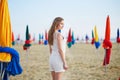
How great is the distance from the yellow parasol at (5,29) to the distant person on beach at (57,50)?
0.68 metres

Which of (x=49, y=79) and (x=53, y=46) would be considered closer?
(x=53, y=46)

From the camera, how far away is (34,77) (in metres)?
7.93

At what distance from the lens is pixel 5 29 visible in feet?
13.0

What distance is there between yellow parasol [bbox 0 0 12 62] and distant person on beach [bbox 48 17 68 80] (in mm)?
682

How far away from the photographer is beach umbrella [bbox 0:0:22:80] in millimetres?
3892

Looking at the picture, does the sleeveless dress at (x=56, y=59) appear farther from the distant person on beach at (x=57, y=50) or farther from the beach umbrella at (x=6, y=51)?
the beach umbrella at (x=6, y=51)

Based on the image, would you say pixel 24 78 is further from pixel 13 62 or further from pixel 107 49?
pixel 13 62

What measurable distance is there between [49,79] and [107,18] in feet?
9.26

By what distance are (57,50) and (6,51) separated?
808 mm

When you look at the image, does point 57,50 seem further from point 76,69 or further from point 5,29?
point 76,69

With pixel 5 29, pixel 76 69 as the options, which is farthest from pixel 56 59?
pixel 76 69

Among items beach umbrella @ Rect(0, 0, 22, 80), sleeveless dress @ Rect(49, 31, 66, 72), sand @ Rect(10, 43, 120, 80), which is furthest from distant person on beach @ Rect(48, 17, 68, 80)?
sand @ Rect(10, 43, 120, 80)

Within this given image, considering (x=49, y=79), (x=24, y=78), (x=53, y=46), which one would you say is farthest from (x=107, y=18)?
(x=53, y=46)

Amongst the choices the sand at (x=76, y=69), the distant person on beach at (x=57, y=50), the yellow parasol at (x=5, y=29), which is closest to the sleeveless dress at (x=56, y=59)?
the distant person on beach at (x=57, y=50)
